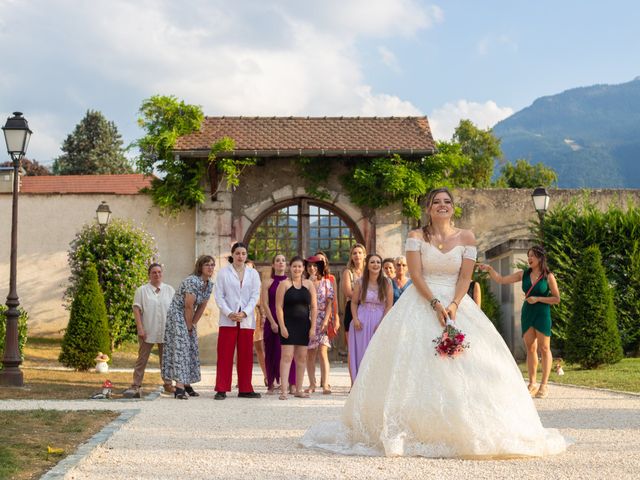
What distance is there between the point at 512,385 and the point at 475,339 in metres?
0.41

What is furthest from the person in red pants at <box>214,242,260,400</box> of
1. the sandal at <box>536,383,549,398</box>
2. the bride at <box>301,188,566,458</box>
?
the bride at <box>301,188,566,458</box>

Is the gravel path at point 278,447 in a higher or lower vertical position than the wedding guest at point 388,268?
lower

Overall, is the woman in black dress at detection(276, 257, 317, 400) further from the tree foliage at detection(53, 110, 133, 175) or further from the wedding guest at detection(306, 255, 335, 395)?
the tree foliage at detection(53, 110, 133, 175)

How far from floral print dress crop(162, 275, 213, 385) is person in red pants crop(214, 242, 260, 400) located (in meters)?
0.30

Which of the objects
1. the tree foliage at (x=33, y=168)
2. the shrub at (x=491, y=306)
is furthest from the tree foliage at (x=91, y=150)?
the shrub at (x=491, y=306)

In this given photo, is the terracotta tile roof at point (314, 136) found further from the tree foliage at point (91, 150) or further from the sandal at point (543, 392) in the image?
the tree foliage at point (91, 150)

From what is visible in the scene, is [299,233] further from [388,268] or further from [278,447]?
[278,447]

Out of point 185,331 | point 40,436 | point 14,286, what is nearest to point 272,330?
point 185,331

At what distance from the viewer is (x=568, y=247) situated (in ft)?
58.7

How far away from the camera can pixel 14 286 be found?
12508mm

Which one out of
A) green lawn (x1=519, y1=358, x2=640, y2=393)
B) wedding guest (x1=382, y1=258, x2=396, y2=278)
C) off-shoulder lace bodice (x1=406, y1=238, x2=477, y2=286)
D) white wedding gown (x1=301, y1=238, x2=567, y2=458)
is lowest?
green lawn (x1=519, y1=358, x2=640, y2=393)

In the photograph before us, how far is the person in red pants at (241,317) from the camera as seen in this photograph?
413 inches

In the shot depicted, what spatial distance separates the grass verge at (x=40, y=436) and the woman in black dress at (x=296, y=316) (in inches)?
109

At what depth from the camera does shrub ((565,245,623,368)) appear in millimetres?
14109
